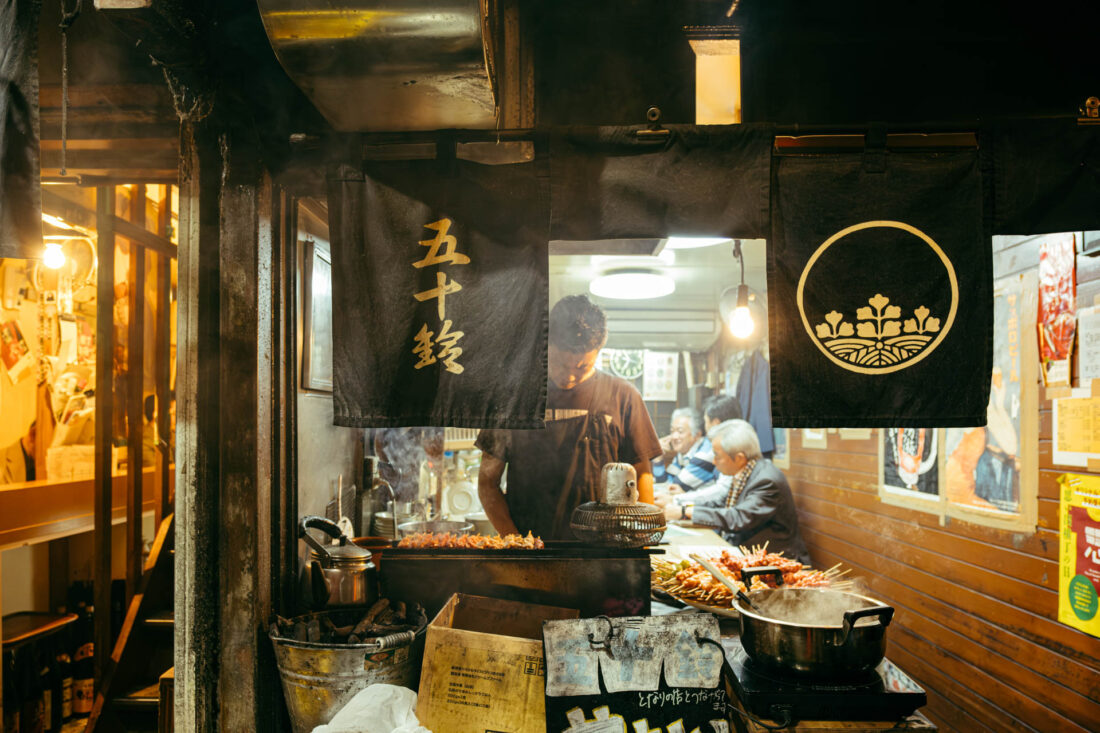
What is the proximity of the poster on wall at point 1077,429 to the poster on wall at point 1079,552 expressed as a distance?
0.43 ft

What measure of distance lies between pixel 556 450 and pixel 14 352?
556cm

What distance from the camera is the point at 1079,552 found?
13.4ft

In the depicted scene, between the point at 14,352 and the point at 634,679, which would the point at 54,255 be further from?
the point at 634,679

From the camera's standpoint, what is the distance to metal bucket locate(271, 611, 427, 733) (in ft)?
9.75

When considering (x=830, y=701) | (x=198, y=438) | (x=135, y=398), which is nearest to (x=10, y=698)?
(x=135, y=398)

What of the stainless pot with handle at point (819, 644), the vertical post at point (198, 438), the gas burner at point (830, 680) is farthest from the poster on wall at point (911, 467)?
the vertical post at point (198, 438)

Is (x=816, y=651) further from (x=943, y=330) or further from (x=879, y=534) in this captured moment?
(x=879, y=534)

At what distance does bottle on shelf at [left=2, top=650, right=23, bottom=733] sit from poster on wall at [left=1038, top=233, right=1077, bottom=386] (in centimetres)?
879

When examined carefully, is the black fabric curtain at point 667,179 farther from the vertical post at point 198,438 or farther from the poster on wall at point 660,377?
the poster on wall at point 660,377

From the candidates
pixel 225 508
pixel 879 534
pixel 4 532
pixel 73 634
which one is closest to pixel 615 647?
pixel 225 508

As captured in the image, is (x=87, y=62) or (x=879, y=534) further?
(x=879, y=534)

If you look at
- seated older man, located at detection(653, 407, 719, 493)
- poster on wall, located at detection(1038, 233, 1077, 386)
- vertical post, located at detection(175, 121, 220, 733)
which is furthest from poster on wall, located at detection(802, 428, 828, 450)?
vertical post, located at detection(175, 121, 220, 733)

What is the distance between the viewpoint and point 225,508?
10.2ft

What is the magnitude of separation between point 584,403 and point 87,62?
13.3ft
